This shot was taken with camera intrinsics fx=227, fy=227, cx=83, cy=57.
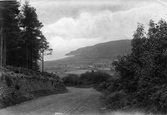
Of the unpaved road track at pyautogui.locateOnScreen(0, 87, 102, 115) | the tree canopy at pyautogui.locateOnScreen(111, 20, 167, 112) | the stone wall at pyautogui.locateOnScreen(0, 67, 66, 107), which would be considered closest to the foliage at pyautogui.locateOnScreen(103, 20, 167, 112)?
the tree canopy at pyautogui.locateOnScreen(111, 20, 167, 112)

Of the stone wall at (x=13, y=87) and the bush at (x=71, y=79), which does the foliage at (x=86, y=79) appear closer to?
the bush at (x=71, y=79)

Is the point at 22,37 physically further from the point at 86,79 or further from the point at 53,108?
the point at 86,79

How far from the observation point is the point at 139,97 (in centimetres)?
1259

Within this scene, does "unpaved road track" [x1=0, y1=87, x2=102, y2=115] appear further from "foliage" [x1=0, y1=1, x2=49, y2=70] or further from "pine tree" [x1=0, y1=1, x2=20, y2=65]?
"foliage" [x1=0, y1=1, x2=49, y2=70]

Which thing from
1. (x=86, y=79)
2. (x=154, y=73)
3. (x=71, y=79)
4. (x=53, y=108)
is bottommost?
(x=71, y=79)

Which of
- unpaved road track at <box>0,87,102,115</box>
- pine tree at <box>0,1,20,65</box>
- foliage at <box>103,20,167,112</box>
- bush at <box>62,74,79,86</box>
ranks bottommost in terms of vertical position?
bush at <box>62,74,79,86</box>

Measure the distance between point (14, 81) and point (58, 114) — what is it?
9483mm

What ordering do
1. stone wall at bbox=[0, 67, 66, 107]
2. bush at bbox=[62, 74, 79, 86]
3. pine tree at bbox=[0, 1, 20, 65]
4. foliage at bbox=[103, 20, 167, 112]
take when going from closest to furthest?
foliage at bbox=[103, 20, 167, 112] < stone wall at bbox=[0, 67, 66, 107] < pine tree at bbox=[0, 1, 20, 65] < bush at bbox=[62, 74, 79, 86]

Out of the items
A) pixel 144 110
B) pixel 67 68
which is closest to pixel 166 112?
pixel 144 110

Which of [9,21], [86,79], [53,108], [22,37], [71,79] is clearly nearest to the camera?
[53,108]

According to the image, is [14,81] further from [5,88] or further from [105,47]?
[105,47]

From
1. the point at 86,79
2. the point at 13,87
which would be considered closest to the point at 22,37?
the point at 13,87

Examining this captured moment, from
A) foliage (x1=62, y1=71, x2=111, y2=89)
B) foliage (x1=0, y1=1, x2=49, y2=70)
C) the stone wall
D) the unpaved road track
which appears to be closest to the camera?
the unpaved road track

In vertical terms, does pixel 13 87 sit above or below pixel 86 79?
above
